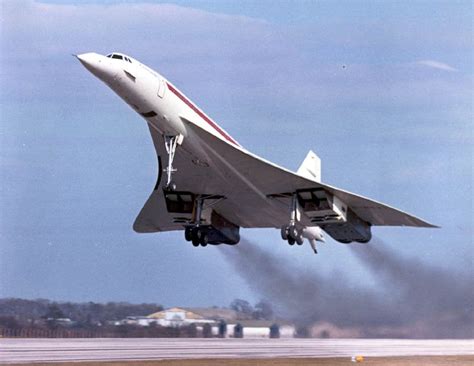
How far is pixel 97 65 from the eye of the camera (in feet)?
66.9

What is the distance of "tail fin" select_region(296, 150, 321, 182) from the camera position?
29.7 metres

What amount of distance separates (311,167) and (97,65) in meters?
11.8

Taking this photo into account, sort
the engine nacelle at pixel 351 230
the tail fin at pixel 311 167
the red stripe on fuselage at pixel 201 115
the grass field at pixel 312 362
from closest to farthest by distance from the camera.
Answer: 1. the grass field at pixel 312 362
2. the red stripe on fuselage at pixel 201 115
3. the engine nacelle at pixel 351 230
4. the tail fin at pixel 311 167

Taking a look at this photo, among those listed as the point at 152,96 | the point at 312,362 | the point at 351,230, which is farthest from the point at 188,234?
the point at 152,96

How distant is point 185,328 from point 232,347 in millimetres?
1610

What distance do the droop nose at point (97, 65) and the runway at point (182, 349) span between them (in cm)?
724

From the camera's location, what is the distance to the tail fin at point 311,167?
29.7 metres

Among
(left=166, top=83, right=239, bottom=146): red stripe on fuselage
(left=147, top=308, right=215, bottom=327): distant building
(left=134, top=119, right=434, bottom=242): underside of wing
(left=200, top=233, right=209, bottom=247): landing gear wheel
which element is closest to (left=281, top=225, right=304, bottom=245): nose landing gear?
(left=134, top=119, right=434, bottom=242): underside of wing

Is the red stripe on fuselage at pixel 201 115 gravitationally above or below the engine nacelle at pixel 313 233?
above

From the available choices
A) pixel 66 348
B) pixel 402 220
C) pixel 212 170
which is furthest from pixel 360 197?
pixel 66 348

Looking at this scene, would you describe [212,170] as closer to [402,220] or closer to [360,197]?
[360,197]

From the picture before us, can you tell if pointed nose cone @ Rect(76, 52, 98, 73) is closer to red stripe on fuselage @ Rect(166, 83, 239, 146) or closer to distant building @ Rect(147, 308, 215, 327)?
red stripe on fuselage @ Rect(166, 83, 239, 146)

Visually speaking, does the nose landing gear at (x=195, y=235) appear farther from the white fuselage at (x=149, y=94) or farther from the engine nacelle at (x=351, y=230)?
the white fuselage at (x=149, y=94)

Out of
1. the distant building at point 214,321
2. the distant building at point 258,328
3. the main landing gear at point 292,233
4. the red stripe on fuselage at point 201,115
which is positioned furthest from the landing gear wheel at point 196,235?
the red stripe on fuselage at point 201,115
